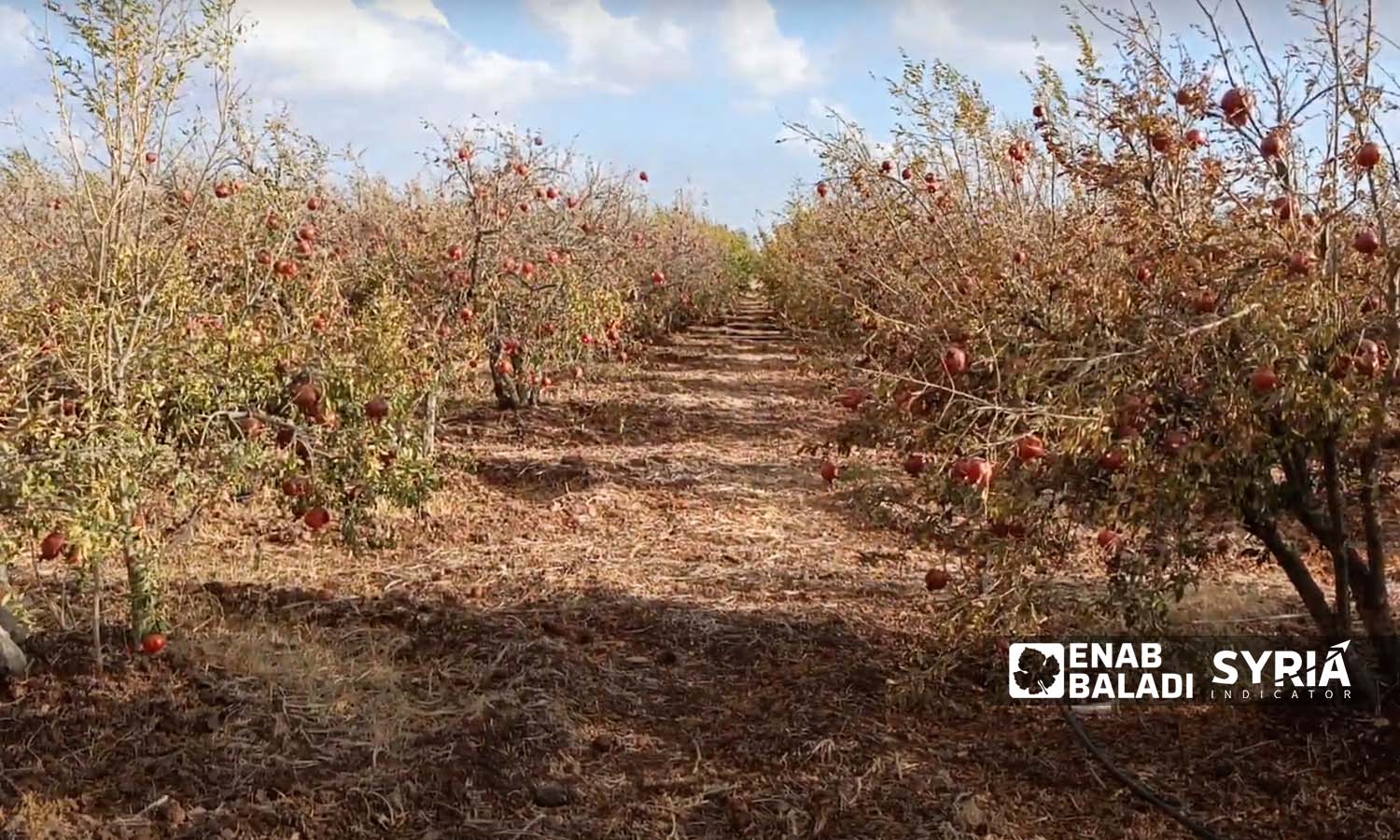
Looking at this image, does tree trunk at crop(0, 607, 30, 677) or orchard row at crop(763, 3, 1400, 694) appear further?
tree trunk at crop(0, 607, 30, 677)

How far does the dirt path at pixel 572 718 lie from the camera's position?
3059mm

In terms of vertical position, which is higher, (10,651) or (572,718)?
(10,651)

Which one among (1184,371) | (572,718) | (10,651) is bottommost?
(572,718)

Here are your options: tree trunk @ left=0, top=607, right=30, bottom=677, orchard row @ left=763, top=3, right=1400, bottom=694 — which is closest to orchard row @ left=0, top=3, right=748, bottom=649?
tree trunk @ left=0, top=607, right=30, bottom=677

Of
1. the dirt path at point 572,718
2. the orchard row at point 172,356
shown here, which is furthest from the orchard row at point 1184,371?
the orchard row at point 172,356

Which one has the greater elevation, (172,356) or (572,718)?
(172,356)

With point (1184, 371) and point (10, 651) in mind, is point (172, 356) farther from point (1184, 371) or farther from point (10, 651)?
point (1184, 371)

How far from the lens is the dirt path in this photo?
3059mm

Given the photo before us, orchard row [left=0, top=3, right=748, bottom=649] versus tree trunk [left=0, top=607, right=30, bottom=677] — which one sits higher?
orchard row [left=0, top=3, right=748, bottom=649]

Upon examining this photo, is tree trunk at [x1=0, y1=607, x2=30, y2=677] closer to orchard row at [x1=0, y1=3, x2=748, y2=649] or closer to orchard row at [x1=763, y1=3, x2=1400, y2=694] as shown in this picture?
orchard row at [x1=0, y1=3, x2=748, y2=649]

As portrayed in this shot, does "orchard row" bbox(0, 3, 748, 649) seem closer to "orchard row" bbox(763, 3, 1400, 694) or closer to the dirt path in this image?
the dirt path

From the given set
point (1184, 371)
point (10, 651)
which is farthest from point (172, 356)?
point (1184, 371)

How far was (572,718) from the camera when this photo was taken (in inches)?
144

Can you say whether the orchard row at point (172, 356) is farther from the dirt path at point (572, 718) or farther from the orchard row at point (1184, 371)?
the orchard row at point (1184, 371)
